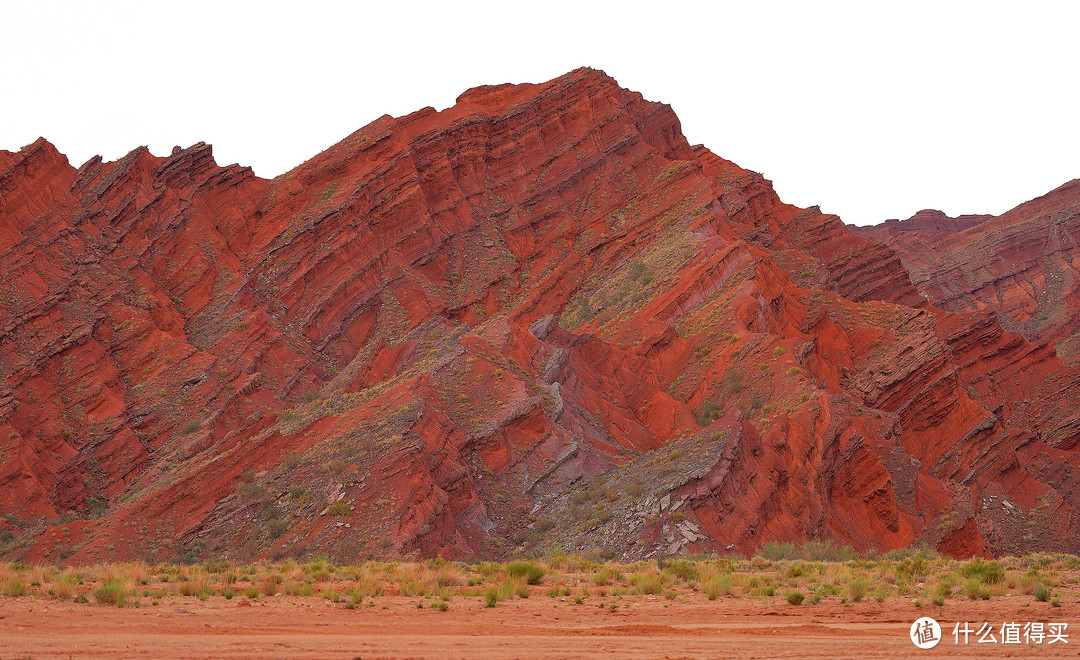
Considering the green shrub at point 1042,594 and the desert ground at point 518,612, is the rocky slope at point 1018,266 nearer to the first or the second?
the desert ground at point 518,612

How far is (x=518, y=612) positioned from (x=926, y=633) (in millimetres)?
6643

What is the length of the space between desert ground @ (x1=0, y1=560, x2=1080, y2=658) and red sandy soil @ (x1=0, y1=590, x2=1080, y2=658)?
31mm

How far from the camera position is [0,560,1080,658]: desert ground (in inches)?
517

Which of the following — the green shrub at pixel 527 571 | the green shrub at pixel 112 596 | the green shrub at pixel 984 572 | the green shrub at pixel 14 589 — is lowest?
the green shrub at pixel 984 572

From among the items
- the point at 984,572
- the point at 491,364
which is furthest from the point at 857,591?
the point at 491,364

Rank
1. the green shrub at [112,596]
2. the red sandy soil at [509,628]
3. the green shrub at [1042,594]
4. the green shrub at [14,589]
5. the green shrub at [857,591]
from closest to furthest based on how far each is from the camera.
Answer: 1. the red sandy soil at [509,628]
2. the green shrub at [112,596]
3. the green shrub at [1042,594]
4. the green shrub at [14,589]
5. the green shrub at [857,591]

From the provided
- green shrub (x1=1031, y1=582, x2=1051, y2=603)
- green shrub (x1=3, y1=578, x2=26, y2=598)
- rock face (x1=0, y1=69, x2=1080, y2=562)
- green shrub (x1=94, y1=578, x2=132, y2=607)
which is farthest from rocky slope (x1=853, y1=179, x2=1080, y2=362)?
green shrub (x1=3, y1=578, x2=26, y2=598)

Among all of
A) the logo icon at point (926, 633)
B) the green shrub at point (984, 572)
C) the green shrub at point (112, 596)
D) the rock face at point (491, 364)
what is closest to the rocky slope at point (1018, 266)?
the rock face at point (491, 364)

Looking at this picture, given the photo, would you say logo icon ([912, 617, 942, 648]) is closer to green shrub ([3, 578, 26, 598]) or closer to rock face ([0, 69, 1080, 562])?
rock face ([0, 69, 1080, 562])

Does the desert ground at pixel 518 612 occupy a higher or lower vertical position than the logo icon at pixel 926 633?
higher

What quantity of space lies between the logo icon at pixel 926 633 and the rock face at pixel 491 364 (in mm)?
13845

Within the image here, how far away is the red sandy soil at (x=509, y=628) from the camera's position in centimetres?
1290

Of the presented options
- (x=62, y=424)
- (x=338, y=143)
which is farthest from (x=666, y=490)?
(x=338, y=143)

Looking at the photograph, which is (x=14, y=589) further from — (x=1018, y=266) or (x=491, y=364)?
(x=1018, y=266)
